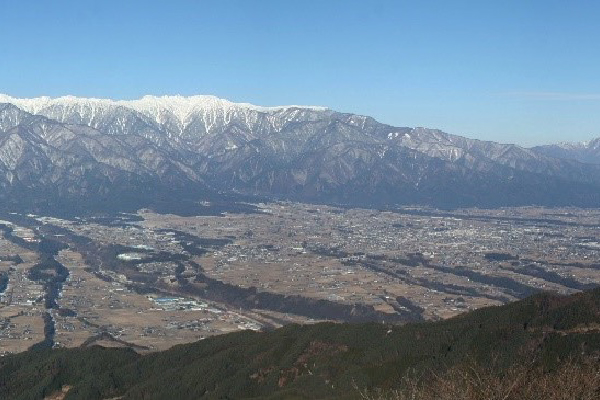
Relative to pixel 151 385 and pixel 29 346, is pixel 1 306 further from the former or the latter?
pixel 151 385

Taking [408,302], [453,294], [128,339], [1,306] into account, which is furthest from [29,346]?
[453,294]

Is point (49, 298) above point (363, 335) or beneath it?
beneath

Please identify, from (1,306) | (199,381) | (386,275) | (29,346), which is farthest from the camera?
(386,275)

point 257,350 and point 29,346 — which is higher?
point 257,350

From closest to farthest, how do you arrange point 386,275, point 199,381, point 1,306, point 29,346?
point 199,381
point 29,346
point 1,306
point 386,275

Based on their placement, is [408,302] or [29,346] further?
[408,302]

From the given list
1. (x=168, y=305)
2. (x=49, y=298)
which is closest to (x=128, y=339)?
(x=168, y=305)

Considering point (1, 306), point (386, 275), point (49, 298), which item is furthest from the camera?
point (386, 275)

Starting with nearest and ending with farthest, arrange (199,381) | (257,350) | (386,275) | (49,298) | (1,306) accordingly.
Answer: (199,381)
(257,350)
(1,306)
(49,298)
(386,275)

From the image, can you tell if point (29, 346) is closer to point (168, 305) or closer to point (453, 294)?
point (168, 305)
